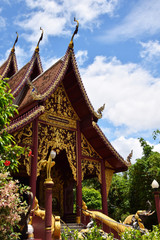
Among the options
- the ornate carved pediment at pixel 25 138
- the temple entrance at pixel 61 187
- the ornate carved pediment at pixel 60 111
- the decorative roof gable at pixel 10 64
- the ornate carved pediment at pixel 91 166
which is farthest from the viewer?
the decorative roof gable at pixel 10 64

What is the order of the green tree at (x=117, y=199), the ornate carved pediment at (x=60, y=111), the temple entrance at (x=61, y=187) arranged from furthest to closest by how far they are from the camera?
the green tree at (x=117, y=199)
the temple entrance at (x=61, y=187)
the ornate carved pediment at (x=60, y=111)

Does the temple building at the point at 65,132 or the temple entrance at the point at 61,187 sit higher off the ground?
the temple building at the point at 65,132

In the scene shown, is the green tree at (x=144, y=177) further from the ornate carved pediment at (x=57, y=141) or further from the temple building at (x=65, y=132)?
the ornate carved pediment at (x=57, y=141)

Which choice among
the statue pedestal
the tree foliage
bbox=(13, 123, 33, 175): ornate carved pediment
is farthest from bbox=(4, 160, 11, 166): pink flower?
the tree foliage

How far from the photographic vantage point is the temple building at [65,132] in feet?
28.3

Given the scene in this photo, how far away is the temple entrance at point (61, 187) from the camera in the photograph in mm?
11352

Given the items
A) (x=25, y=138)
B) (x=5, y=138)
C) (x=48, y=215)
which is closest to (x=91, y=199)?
(x=25, y=138)

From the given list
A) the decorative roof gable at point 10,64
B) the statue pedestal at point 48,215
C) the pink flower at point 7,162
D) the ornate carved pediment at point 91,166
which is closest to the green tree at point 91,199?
the decorative roof gable at point 10,64

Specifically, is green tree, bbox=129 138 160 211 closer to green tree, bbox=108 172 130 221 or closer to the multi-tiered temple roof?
green tree, bbox=108 172 130 221

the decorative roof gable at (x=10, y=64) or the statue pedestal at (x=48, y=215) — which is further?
the decorative roof gable at (x=10, y=64)

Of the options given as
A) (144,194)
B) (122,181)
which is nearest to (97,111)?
(144,194)

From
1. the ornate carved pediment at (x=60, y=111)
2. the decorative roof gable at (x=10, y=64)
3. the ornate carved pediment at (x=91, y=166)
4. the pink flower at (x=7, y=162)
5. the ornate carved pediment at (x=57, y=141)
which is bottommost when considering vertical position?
the pink flower at (x=7, y=162)

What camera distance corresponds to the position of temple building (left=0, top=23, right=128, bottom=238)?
8641mm

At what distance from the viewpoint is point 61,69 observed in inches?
377
